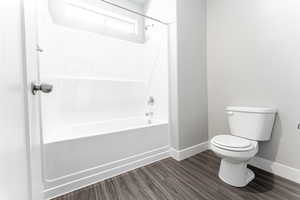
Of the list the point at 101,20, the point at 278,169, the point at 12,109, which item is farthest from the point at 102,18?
the point at 278,169

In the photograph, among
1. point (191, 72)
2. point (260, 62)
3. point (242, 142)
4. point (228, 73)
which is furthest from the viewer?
point (191, 72)

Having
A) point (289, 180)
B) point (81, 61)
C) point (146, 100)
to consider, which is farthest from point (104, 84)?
point (289, 180)

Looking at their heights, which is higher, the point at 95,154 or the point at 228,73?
the point at 228,73

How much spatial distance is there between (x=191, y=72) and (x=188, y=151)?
3.71 feet

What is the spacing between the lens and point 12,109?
17.7 inches

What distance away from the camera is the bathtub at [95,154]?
120 centimetres

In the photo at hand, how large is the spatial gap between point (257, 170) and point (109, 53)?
2.67m

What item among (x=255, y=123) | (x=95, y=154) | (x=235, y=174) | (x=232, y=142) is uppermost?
(x=255, y=123)

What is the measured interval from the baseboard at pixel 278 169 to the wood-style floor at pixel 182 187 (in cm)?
6

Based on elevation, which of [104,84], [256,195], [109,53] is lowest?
[256,195]

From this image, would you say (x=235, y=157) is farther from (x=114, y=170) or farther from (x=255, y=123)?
(x=114, y=170)

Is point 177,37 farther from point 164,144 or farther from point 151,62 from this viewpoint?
point 164,144

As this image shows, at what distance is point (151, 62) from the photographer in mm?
2439

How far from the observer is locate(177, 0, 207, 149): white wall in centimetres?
183
